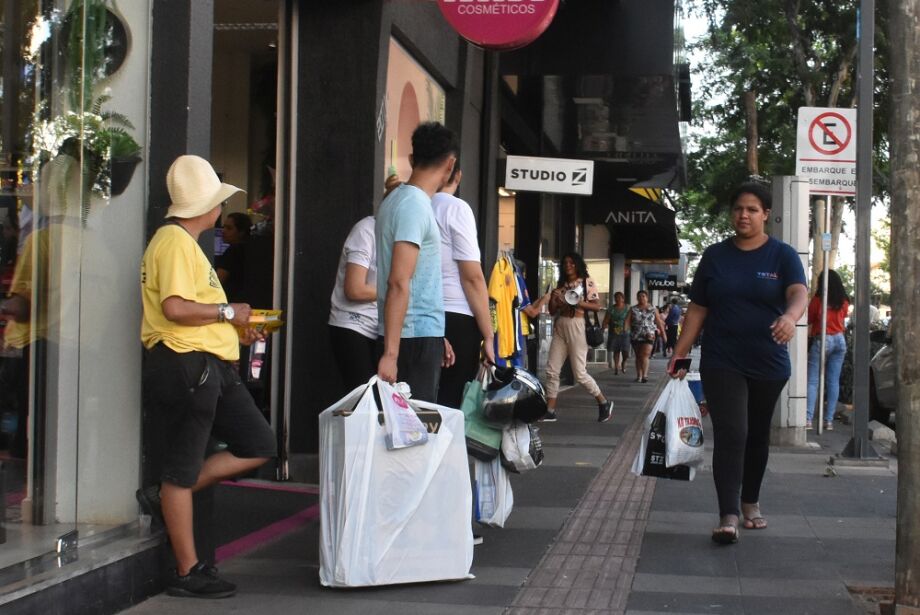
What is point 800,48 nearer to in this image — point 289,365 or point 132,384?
point 289,365

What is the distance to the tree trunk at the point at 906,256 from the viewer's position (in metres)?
4.85

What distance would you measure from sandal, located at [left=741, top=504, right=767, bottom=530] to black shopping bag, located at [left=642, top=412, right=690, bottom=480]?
50 centimetres

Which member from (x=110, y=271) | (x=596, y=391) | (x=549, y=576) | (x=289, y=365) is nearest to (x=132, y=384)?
(x=110, y=271)

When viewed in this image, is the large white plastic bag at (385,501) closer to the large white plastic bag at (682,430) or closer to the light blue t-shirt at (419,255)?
the light blue t-shirt at (419,255)

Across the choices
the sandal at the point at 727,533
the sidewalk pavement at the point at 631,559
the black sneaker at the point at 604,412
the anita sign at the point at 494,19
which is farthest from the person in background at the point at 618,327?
the sandal at the point at 727,533

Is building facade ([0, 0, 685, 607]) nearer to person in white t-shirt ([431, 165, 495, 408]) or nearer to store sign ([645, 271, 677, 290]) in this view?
person in white t-shirt ([431, 165, 495, 408])

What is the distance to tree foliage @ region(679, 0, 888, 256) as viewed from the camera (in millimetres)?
20719

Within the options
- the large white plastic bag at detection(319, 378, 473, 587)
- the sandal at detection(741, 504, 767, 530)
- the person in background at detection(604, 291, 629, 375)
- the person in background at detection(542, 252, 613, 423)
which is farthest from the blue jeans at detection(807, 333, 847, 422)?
the person in background at detection(604, 291, 629, 375)

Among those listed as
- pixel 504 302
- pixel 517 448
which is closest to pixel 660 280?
pixel 504 302

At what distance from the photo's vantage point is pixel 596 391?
44.3ft

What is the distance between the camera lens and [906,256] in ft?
16.3

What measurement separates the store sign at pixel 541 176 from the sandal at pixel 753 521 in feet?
21.6

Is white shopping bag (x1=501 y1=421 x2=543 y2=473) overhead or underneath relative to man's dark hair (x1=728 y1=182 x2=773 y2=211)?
underneath

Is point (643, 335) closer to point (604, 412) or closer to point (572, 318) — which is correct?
point (604, 412)
